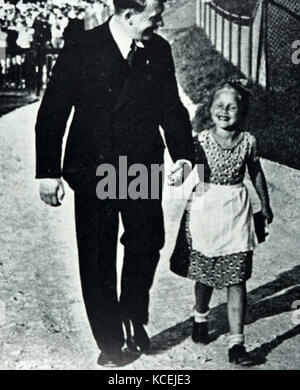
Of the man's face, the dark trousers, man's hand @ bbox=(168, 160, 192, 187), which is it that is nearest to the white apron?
man's hand @ bbox=(168, 160, 192, 187)

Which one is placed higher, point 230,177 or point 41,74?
point 41,74

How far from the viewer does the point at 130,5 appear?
3.09 m

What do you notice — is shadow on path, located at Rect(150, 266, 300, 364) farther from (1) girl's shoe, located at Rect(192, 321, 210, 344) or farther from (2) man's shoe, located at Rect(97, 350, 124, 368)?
(2) man's shoe, located at Rect(97, 350, 124, 368)

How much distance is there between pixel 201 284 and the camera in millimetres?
3227

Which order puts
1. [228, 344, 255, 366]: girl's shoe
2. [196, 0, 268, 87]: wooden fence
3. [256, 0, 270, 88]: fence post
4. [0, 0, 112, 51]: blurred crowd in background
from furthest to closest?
[256, 0, 270, 88]: fence post
[196, 0, 268, 87]: wooden fence
[0, 0, 112, 51]: blurred crowd in background
[228, 344, 255, 366]: girl's shoe

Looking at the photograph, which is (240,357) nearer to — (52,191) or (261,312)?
(261,312)

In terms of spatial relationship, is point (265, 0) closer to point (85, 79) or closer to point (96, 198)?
point (85, 79)

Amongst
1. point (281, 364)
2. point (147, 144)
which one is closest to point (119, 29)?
point (147, 144)

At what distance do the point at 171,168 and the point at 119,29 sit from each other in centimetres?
65

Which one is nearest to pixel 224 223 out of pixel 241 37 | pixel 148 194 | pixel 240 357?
pixel 148 194

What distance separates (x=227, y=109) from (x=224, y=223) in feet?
1.66

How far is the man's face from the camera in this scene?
3109 mm

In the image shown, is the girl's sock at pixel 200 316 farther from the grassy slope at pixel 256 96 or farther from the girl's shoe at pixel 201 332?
the grassy slope at pixel 256 96

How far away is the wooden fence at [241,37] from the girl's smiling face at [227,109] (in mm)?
630
